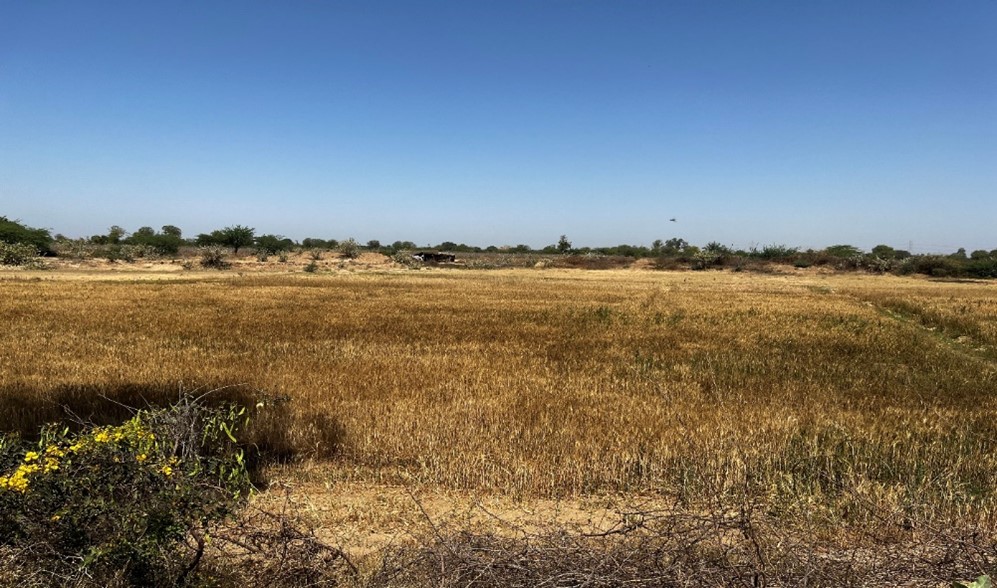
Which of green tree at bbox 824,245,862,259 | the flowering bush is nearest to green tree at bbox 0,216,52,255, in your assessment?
the flowering bush

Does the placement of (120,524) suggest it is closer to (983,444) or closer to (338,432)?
(338,432)

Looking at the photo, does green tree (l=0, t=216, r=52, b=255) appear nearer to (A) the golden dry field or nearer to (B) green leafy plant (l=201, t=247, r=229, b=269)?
(B) green leafy plant (l=201, t=247, r=229, b=269)

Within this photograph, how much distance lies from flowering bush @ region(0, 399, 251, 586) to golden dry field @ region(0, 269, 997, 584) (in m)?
1.67

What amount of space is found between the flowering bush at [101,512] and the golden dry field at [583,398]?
1.67 metres

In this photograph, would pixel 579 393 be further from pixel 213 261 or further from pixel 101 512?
pixel 213 261

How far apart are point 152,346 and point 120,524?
1048cm

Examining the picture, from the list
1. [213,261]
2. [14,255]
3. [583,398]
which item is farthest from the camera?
[213,261]

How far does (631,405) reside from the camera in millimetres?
7953

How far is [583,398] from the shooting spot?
8.40 metres

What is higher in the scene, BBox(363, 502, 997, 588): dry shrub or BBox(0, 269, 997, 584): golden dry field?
BBox(363, 502, 997, 588): dry shrub

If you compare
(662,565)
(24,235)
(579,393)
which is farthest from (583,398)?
(24,235)

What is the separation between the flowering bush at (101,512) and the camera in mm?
3016

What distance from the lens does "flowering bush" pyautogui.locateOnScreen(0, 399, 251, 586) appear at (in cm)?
302

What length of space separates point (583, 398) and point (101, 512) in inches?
257
